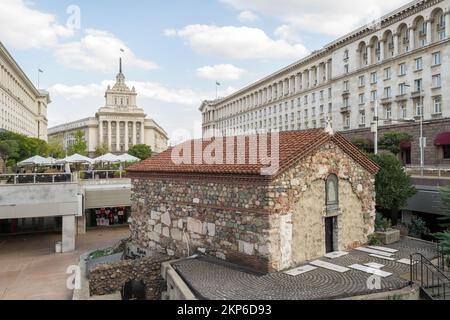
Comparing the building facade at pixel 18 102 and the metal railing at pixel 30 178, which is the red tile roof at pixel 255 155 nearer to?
the metal railing at pixel 30 178

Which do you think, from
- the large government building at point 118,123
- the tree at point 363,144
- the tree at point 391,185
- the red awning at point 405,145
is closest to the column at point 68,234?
the tree at point 391,185

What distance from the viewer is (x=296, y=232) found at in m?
12.4

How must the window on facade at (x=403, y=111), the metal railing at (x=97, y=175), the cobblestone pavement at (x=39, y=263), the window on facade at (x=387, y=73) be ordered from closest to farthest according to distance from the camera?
the cobblestone pavement at (x=39, y=263), the metal railing at (x=97, y=175), the window on facade at (x=403, y=111), the window on facade at (x=387, y=73)

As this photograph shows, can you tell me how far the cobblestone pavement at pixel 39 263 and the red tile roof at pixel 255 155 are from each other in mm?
6140

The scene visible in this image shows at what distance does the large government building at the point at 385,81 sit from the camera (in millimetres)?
38688

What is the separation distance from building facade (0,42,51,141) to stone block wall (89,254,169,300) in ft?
193

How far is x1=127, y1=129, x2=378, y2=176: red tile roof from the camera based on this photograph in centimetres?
1232

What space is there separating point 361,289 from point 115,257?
12.5 metres

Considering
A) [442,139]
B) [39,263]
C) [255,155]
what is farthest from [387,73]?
[39,263]

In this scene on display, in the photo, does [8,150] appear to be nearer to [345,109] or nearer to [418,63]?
[345,109]

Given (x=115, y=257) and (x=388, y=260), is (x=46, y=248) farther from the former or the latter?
(x=388, y=260)

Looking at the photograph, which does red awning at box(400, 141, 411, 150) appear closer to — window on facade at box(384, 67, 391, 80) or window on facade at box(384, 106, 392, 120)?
window on facade at box(384, 106, 392, 120)

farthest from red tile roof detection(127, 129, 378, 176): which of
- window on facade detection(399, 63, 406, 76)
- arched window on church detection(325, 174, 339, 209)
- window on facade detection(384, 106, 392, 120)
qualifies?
window on facade detection(399, 63, 406, 76)
